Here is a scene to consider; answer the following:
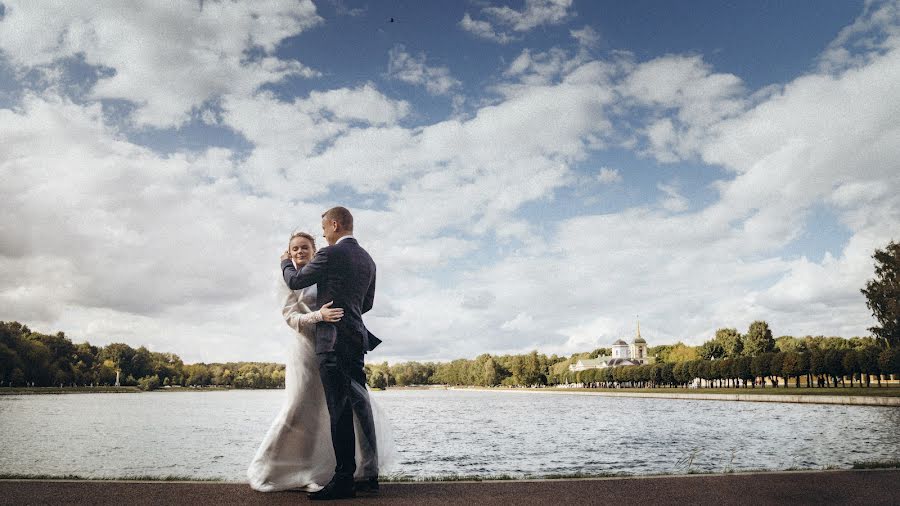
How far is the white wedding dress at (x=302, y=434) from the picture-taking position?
7586mm

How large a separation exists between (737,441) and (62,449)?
2678 centimetres

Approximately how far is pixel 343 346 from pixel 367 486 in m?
1.66

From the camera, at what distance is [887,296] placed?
2665 inches

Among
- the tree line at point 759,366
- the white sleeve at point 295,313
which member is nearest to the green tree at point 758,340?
the tree line at point 759,366

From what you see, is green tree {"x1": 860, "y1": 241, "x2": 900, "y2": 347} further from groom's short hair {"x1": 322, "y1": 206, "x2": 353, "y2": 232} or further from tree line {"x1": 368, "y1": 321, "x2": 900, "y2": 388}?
groom's short hair {"x1": 322, "y1": 206, "x2": 353, "y2": 232}

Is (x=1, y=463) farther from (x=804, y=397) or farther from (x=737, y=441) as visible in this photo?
(x=804, y=397)

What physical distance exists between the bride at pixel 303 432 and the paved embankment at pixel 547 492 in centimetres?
23

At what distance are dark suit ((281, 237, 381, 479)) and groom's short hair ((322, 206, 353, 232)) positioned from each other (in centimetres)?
25

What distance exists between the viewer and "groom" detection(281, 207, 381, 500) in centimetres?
737

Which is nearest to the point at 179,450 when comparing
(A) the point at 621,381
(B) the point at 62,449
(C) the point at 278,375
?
(B) the point at 62,449

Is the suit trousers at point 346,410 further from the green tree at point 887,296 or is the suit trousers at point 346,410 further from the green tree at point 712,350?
the green tree at point 712,350

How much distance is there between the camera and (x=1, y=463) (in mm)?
20578

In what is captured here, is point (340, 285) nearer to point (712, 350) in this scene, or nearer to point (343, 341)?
point (343, 341)

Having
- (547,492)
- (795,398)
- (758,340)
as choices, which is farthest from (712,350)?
(547,492)
